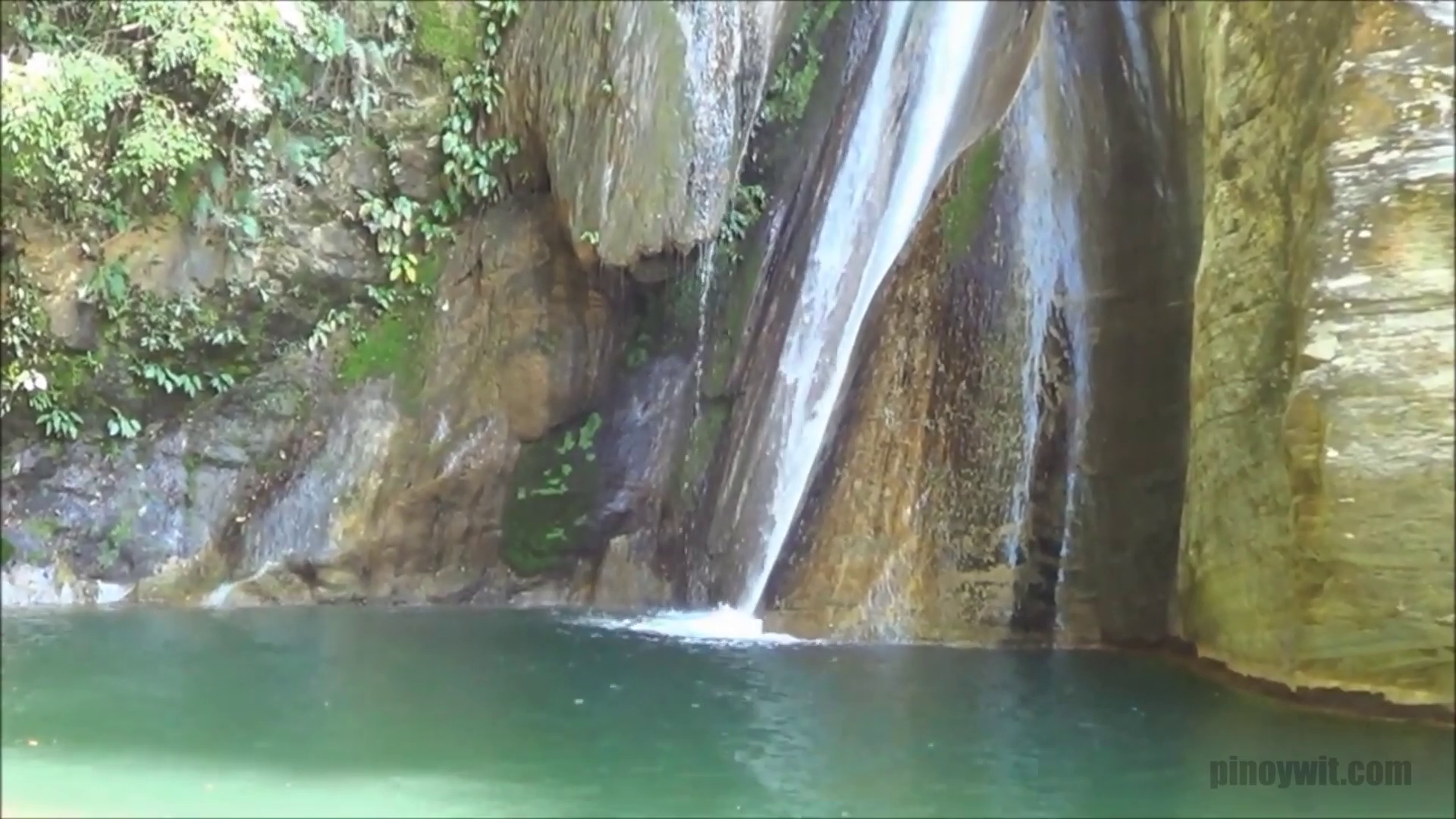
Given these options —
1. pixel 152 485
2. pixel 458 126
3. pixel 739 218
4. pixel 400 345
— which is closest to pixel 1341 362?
pixel 739 218

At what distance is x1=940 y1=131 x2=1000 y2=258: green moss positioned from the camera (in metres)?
8.08

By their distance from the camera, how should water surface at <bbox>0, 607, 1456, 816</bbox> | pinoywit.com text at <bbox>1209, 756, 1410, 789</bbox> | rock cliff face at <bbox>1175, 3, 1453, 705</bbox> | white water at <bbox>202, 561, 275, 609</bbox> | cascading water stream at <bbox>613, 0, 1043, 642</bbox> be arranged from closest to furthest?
water surface at <bbox>0, 607, 1456, 816</bbox>, pinoywit.com text at <bbox>1209, 756, 1410, 789</bbox>, rock cliff face at <bbox>1175, 3, 1453, 705</bbox>, cascading water stream at <bbox>613, 0, 1043, 642</bbox>, white water at <bbox>202, 561, 275, 609</bbox>

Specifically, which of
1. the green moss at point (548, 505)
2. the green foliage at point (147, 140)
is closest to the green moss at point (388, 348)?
the green foliage at point (147, 140)

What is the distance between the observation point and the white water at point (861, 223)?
8484 mm

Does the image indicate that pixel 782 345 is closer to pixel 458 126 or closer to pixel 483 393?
pixel 483 393

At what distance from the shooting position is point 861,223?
30.0 feet

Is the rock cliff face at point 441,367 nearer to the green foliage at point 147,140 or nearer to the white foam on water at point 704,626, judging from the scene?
the green foliage at point 147,140

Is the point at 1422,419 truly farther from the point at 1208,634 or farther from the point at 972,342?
the point at 972,342

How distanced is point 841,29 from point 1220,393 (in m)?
5.06

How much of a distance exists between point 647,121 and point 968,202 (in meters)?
2.37

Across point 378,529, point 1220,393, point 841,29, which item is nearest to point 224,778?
point 1220,393

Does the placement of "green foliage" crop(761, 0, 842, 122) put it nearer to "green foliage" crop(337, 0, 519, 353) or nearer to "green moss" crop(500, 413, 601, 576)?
"green foliage" crop(337, 0, 519, 353)

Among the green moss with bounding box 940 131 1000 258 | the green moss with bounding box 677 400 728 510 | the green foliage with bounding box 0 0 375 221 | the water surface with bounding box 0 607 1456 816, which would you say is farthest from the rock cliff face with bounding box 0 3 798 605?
the water surface with bounding box 0 607 1456 816

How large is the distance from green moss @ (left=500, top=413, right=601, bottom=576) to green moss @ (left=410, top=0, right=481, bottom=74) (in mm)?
3059
